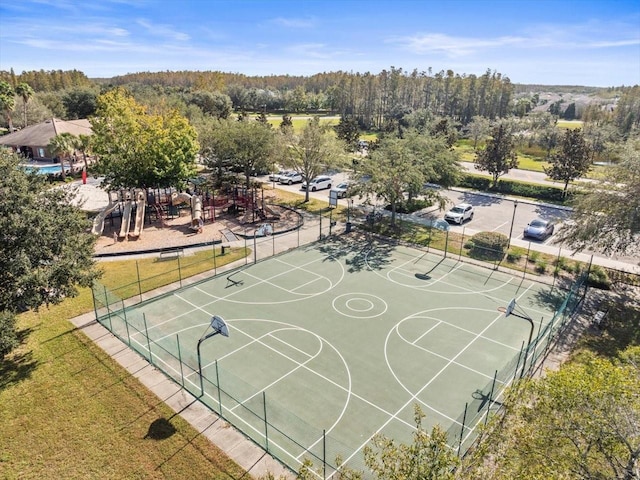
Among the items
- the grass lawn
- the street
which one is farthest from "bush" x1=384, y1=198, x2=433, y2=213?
the grass lawn

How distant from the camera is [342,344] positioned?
21328mm

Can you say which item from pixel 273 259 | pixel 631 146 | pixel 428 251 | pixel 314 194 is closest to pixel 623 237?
pixel 631 146

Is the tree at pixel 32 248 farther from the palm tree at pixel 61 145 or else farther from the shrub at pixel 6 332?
the palm tree at pixel 61 145

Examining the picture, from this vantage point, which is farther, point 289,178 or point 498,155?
point 289,178

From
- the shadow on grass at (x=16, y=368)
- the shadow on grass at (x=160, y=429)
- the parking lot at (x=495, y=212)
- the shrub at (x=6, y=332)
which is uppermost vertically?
the shrub at (x=6, y=332)

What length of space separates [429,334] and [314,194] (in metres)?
31.1

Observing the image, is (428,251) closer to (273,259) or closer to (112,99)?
(273,259)

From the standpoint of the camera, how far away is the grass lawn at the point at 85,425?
14258 millimetres

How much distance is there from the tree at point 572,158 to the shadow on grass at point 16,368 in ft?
166

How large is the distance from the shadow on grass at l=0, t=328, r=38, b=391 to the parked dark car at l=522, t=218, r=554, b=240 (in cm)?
3560

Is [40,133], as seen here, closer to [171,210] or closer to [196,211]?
[171,210]

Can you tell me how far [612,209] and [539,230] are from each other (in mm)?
10778

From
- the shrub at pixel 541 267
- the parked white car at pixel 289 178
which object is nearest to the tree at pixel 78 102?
the parked white car at pixel 289 178

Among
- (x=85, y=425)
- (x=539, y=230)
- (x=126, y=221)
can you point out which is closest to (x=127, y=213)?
(x=126, y=221)
